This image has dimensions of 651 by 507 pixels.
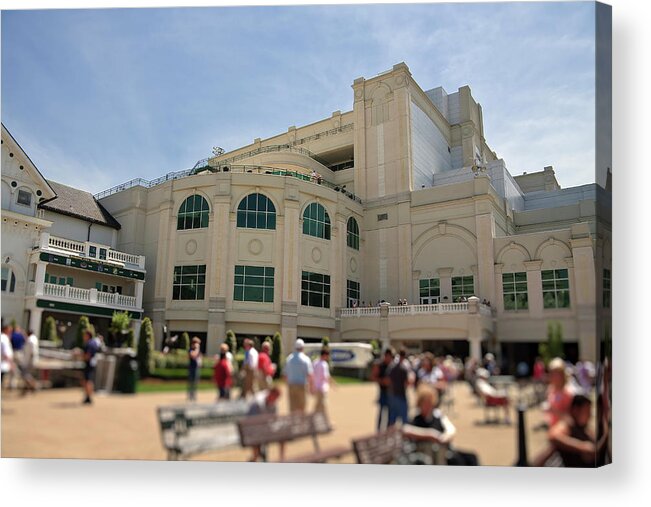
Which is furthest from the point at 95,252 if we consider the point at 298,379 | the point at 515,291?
the point at 515,291

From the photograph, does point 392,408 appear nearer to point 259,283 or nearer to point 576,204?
point 576,204

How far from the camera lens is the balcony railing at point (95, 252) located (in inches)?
659

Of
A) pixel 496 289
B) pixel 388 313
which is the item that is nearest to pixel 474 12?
pixel 496 289

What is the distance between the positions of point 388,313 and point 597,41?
7654mm

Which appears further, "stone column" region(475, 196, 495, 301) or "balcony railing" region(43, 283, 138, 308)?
"stone column" region(475, 196, 495, 301)

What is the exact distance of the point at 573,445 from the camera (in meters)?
8.62

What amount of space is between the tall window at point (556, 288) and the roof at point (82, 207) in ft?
45.4

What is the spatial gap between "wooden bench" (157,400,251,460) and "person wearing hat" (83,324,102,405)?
1.37m

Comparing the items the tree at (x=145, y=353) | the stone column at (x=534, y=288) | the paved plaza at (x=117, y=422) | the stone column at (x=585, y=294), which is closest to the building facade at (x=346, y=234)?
the stone column at (x=534, y=288)

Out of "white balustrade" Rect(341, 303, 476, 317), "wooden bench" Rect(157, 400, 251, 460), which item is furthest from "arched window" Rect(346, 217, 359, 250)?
"wooden bench" Rect(157, 400, 251, 460)

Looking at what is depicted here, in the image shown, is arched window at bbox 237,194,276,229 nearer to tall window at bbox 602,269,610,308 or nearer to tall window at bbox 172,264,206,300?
tall window at bbox 172,264,206,300

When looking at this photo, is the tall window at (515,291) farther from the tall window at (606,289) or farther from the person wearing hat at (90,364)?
the person wearing hat at (90,364)

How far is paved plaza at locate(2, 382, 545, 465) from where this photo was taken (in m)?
9.05

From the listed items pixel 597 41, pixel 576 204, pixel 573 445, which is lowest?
pixel 573 445
